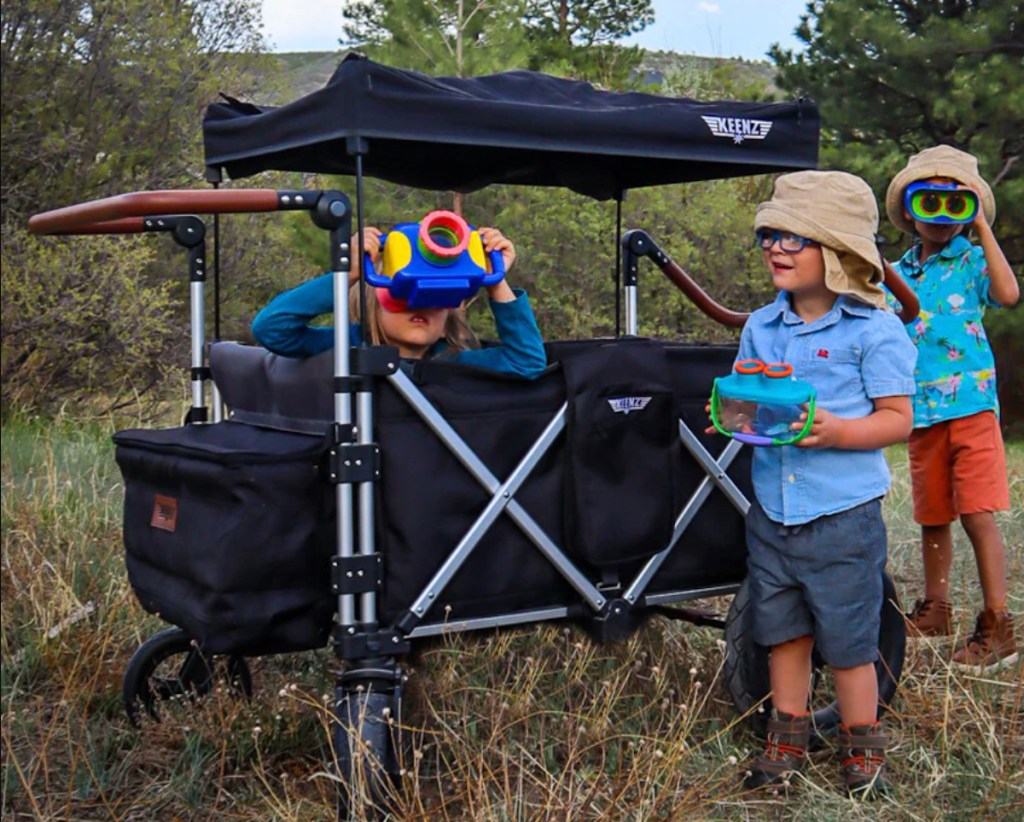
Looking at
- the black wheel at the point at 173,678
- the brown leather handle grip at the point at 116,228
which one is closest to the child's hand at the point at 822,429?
the black wheel at the point at 173,678

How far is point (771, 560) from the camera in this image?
318 cm

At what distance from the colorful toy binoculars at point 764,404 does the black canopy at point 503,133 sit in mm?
676

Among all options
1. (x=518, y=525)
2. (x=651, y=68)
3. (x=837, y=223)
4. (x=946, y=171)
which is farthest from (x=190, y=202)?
(x=651, y=68)

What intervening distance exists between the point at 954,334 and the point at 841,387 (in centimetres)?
127

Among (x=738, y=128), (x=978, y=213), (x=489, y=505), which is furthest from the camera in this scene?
(x=978, y=213)

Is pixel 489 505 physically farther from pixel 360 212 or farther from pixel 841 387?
pixel 841 387

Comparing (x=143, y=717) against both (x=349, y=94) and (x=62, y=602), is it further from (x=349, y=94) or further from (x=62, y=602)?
(x=349, y=94)

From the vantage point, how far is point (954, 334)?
13.6 ft

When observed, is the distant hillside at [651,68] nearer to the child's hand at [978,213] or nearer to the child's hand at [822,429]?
the child's hand at [978,213]

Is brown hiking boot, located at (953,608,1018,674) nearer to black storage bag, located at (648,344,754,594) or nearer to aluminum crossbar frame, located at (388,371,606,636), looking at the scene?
black storage bag, located at (648,344,754,594)

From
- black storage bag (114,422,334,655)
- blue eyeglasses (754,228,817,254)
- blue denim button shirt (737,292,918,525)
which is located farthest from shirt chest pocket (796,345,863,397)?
black storage bag (114,422,334,655)

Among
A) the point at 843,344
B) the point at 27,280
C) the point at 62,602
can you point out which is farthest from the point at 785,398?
the point at 27,280

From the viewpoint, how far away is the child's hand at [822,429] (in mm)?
2920

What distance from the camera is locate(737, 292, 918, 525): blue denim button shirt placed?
304 centimetres
